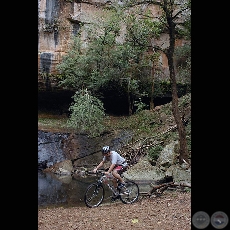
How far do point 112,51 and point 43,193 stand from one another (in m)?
5.11

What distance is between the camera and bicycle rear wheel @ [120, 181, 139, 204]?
5.27m

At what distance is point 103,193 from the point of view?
517 cm

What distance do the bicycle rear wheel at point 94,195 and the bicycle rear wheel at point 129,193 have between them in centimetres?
37

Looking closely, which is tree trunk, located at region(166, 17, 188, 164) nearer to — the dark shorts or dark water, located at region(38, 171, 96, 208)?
the dark shorts

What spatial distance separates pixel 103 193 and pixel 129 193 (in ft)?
1.52

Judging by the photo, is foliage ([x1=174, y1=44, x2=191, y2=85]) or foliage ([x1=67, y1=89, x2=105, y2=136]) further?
foliage ([x1=174, y1=44, x2=191, y2=85])

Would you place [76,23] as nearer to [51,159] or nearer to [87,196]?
[51,159]

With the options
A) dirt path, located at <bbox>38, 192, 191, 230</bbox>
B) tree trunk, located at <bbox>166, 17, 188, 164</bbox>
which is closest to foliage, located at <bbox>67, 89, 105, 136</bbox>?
tree trunk, located at <bbox>166, 17, 188, 164</bbox>

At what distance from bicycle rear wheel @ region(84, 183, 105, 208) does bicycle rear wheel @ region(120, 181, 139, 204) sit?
0.37 m

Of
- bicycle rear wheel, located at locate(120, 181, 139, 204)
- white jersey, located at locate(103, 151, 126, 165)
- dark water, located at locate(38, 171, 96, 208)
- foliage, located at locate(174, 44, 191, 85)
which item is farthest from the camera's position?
foliage, located at locate(174, 44, 191, 85)

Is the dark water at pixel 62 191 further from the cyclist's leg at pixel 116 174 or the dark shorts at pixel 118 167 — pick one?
the dark shorts at pixel 118 167

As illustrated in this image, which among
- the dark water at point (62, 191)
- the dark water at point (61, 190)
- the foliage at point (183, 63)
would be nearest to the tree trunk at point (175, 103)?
the dark water at point (62, 191)
